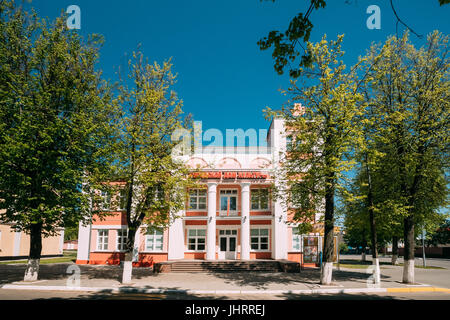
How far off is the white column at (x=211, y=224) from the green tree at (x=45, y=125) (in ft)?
37.7

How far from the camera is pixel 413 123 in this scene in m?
17.0

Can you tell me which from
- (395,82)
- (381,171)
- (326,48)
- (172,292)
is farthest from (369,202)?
(172,292)

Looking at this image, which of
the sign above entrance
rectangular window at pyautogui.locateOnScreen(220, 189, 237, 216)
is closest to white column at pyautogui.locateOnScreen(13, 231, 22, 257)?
rectangular window at pyautogui.locateOnScreen(220, 189, 237, 216)

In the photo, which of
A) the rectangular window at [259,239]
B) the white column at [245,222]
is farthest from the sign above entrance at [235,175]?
the rectangular window at [259,239]

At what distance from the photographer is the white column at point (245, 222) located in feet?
82.7

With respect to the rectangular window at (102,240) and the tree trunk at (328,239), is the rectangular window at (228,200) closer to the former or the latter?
the rectangular window at (102,240)

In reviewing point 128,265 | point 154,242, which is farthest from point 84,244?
point 128,265

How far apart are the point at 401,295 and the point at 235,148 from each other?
19.4m

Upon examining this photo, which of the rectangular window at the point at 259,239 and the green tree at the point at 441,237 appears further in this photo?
the green tree at the point at 441,237

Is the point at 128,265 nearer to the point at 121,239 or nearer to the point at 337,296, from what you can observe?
the point at 337,296

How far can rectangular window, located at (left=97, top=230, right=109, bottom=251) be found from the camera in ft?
86.4
